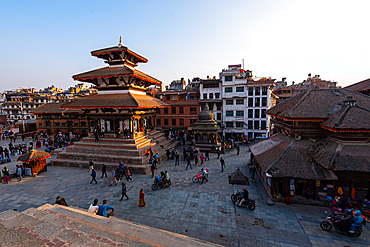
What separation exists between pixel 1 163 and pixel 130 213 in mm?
21058

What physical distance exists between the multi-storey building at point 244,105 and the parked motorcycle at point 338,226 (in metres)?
24.6

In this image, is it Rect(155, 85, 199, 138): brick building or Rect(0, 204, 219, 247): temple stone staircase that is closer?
Rect(0, 204, 219, 247): temple stone staircase

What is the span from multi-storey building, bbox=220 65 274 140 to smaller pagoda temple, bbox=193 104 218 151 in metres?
9.39

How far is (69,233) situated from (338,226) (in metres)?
11.7

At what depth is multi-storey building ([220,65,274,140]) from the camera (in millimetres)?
31859

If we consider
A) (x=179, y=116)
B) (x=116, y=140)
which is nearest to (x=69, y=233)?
(x=116, y=140)

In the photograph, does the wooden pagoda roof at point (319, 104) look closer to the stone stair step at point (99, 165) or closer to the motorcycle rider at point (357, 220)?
the motorcycle rider at point (357, 220)

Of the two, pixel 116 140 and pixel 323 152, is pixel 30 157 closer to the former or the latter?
pixel 116 140

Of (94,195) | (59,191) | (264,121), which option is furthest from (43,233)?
(264,121)

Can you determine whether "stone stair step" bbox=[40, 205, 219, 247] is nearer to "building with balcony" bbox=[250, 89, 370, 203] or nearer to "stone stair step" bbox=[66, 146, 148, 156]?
"building with balcony" bbox=[250, 89, 370, 203]

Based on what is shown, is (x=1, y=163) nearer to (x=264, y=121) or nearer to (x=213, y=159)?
(x=213, y=159)

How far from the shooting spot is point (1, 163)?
1992cm

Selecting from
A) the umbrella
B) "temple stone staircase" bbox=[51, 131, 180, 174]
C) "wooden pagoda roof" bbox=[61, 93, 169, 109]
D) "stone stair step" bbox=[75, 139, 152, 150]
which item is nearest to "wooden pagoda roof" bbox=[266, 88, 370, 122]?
"temple stone staircase" bbox=[51, 131, 180, 174]

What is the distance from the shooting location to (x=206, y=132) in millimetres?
24828
